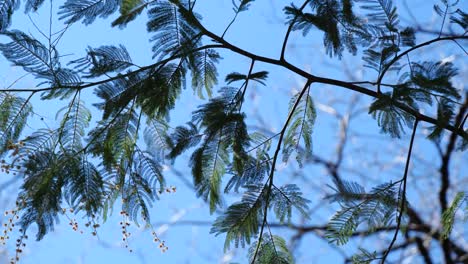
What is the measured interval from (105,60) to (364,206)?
3.02 ft

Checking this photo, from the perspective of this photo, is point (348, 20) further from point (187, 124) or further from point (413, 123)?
point (187, 124)

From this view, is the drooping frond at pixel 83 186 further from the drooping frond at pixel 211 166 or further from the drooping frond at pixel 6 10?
the drooping frond at pixel 6 10

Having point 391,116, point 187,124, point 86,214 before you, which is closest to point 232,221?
point 187,124

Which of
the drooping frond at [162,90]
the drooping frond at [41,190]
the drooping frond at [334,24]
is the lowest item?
the drooping frond at [41,190]

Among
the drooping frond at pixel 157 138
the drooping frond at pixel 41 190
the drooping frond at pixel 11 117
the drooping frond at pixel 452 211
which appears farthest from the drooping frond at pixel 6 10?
the drooping frond at pixel 452 211

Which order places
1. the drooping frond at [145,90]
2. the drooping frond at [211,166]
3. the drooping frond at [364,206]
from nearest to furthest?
1. the drooping frond at [145,90]
2. the drooping frond at [211,166]
3. the drooping frond at [364,206]

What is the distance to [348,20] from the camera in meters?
1.69

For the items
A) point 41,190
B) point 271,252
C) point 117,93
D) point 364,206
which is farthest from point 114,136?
A: point 364,206

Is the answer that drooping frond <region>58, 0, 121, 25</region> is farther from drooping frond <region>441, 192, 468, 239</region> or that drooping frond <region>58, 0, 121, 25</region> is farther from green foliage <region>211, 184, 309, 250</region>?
drooping frond <region>441, 192, 468, 239</region>

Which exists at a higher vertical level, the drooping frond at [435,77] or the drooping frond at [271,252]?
the drooping frond at [435,77]

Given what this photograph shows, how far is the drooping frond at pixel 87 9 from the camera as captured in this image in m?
1.51

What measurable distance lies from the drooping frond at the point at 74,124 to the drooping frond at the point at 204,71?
13.2 inches

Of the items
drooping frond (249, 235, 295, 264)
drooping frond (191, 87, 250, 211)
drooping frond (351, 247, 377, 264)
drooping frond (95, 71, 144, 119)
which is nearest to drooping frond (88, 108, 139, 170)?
drooping frond (95, 71, 144, 119)

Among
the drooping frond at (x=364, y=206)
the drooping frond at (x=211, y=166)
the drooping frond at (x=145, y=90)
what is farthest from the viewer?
the drooping frond at (x=364, y=206)
